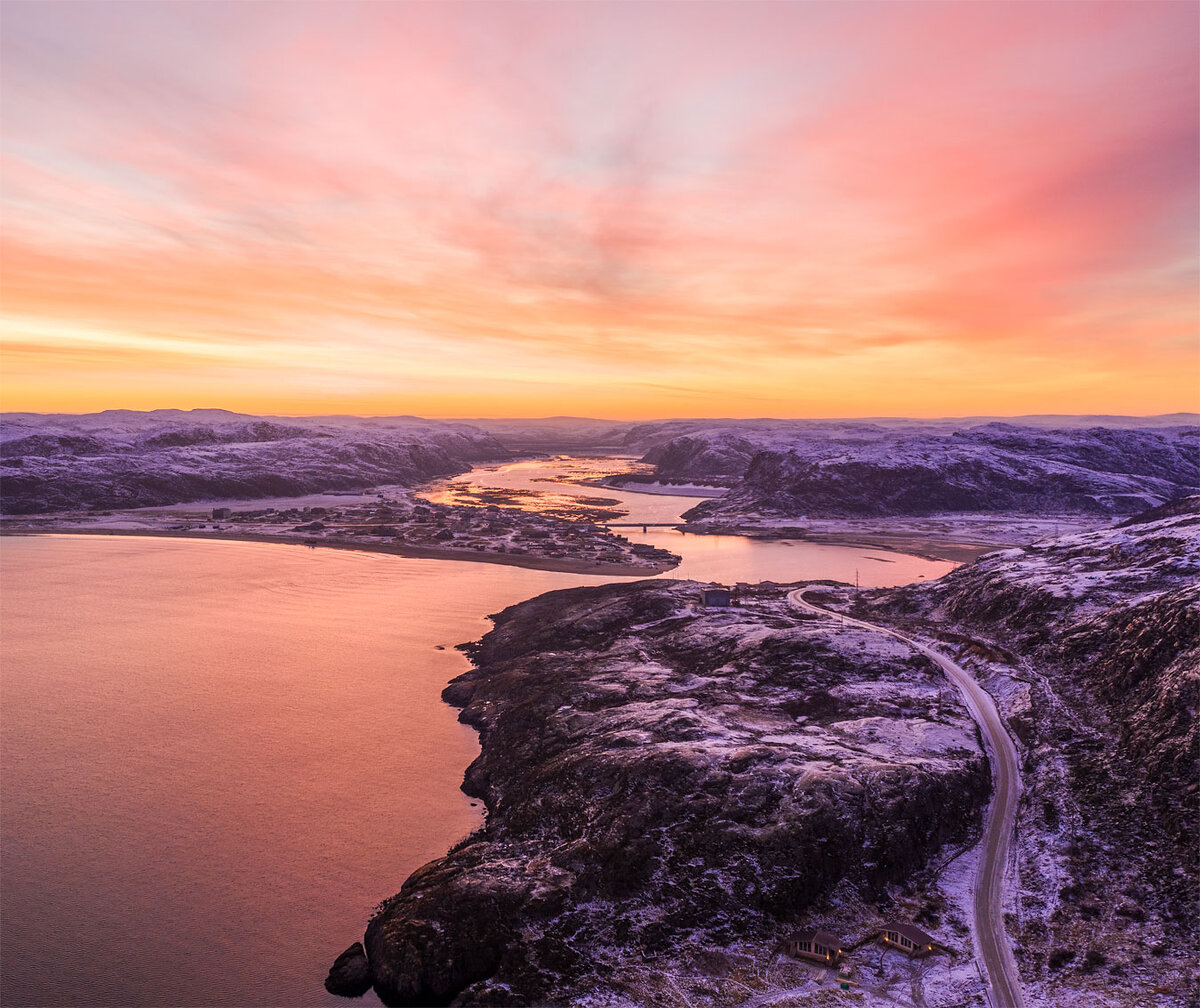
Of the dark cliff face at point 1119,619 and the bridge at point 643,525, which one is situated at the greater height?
the dark cliff face at point 1119,619

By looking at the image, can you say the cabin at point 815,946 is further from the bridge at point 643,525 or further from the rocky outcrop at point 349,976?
the bridge at point 643,525

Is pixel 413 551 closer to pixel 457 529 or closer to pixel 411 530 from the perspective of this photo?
pixel 411 530

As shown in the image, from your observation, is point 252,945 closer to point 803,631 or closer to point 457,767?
point 457,767

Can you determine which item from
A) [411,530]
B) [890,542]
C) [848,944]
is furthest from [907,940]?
[411,530]

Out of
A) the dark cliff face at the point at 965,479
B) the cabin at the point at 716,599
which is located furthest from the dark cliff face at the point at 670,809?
the dark cliff face at the point at 965,479

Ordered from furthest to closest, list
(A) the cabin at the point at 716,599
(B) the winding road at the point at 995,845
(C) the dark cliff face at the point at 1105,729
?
→ 1. (A) the cabin at the point at 716,599
2. (C) the dark cliff face at the point at 1105,729
3. (B) the winding road at the point at 995,845

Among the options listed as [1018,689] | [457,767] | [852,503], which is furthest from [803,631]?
[852,503]

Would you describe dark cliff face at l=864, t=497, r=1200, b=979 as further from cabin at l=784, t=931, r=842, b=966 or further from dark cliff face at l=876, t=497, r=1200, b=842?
cabin at l=784, t=931, r=842, b=966
